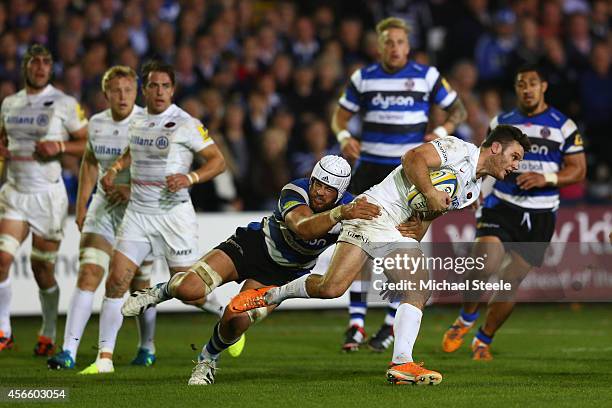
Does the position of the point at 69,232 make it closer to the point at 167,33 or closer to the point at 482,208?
the point at 167,33

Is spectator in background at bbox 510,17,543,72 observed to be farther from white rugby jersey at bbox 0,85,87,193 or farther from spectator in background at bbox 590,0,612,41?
white rugby jersey at bbox 0,85,87,193

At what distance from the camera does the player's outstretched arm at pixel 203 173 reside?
1073cm

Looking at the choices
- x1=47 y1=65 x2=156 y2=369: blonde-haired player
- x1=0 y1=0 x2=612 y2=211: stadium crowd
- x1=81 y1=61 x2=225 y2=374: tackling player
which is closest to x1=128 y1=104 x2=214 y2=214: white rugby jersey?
x1=81 y1=61 x2=225 y2=374: tackling player

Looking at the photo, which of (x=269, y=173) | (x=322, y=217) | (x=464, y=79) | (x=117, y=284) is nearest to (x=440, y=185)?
(x=322, y=217)

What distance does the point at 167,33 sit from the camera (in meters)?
18.4

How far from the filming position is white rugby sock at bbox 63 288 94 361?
11047 mm

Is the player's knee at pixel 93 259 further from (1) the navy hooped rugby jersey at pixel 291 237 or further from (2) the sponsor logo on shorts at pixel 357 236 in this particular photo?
(2) the sponsor logo on shorts at pixel 357 236

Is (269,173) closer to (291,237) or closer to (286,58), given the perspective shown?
(286,58)

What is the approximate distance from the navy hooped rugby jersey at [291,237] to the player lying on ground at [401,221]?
0.25m

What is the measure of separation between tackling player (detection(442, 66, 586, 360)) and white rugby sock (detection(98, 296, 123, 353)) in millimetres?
3521

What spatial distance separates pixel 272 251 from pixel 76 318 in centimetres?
227

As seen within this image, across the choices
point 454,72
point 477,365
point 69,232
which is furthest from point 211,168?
point 454,72

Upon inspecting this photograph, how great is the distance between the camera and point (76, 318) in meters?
11.1

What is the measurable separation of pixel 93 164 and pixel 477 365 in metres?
4.17
